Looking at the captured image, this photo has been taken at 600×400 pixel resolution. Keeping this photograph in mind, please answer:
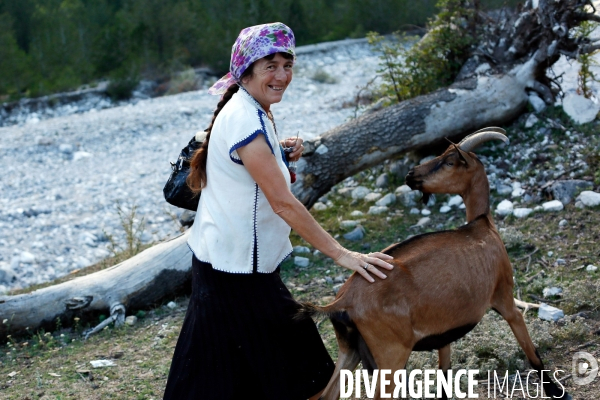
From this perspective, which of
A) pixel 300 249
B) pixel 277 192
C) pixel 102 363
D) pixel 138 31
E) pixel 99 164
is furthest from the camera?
pixel 138 31

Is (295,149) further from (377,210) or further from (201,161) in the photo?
(377,210)

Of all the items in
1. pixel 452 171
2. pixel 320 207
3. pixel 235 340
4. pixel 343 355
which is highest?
pixel 452 171

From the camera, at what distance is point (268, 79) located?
3.28 m

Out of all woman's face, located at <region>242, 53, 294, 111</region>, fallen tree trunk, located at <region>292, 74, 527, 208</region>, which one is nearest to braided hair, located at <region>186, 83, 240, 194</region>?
woman's face, located at <region>242, 53, 294, 111</region>

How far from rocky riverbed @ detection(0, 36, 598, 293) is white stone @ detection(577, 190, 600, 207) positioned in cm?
13

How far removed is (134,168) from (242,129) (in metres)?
8.26

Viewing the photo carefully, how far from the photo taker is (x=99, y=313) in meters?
6.03

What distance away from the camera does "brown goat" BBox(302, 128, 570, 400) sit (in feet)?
11.2

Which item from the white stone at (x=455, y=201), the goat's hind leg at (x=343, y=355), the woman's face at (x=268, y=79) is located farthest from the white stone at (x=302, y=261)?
the woman's face at (x=268, y=79)

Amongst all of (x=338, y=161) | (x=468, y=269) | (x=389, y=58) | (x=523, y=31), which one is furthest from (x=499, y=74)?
(x=468, y=269)

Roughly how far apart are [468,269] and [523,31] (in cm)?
509

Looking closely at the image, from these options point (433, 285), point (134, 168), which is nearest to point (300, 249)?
point (433, 285)

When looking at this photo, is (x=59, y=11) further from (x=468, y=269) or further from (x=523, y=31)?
(x=468, y=269)

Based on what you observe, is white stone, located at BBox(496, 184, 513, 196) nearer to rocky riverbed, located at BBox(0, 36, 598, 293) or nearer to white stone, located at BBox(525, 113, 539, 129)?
rocky riverbed, located at BBox(0, 36, 598, 293)
